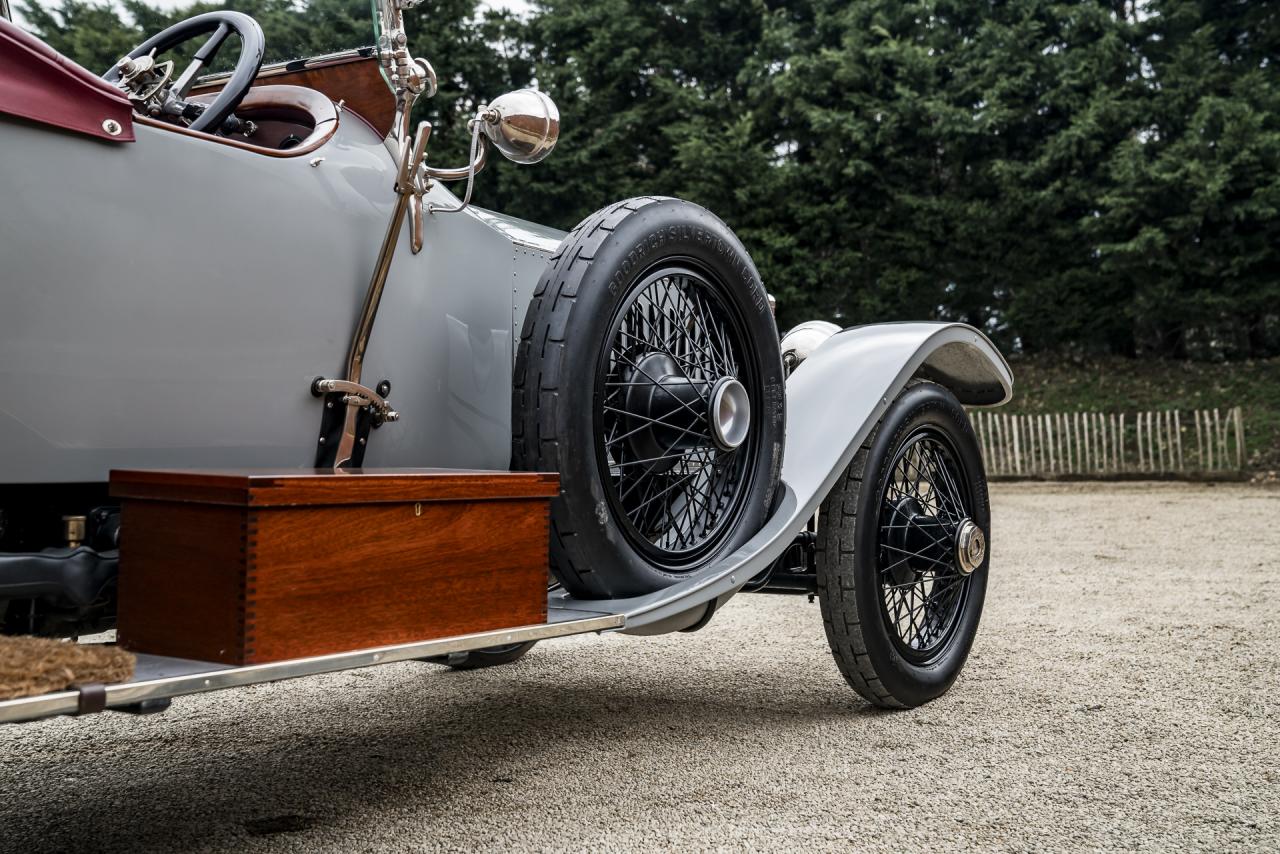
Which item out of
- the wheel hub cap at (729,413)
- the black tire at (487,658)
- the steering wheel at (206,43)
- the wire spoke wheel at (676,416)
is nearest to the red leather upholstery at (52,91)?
the steering wheel at (206,43)

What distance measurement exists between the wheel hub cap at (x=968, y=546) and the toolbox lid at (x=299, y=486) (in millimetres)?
1681

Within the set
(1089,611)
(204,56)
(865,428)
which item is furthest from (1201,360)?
(204,56)

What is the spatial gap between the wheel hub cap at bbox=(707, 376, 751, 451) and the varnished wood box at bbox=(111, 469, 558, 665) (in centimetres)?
75

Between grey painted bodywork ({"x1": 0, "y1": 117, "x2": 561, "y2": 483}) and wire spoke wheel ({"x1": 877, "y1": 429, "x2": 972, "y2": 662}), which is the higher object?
grey painted bodywork ({"x1": 0, "y1": 117, "x2": 561, "y2": 483})

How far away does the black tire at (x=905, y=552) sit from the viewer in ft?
9.11

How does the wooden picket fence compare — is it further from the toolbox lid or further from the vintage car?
the toolbox lid

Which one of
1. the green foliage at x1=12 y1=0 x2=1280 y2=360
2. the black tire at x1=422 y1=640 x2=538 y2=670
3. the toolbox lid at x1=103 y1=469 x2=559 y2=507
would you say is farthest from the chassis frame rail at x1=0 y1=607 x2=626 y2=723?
the green foliage at x1=12 y1=0 x2=1280 y2=360

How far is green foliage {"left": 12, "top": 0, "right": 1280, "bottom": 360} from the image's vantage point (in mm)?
16328

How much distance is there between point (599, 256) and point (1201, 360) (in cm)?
1778

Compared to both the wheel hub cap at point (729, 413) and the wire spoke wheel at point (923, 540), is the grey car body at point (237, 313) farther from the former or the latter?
the wire spoke wheel at point (923, 540)

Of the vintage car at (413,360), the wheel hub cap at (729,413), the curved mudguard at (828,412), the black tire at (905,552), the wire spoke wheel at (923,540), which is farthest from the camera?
the wire spoke wheel at (923,540)

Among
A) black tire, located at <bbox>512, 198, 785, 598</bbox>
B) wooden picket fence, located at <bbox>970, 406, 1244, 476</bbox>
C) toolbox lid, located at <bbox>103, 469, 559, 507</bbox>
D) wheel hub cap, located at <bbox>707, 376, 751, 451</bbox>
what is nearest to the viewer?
toolbox lid, located at <bbox>103, 469, 559, 507</bbox>

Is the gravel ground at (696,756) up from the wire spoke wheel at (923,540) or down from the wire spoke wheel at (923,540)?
down

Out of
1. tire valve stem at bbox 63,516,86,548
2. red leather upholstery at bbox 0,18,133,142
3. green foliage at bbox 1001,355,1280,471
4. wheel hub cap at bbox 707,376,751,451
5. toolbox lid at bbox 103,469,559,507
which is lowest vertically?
tire valve stem at bbox 63,516,86,548
